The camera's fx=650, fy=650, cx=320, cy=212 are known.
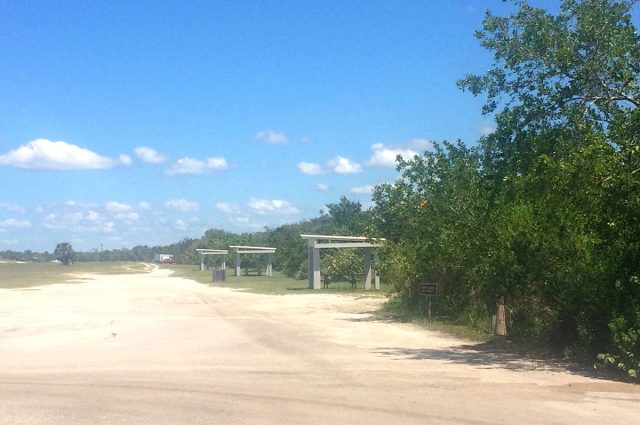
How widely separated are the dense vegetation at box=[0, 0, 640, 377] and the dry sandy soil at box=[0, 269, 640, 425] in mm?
1587

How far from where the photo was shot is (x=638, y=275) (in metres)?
11.8

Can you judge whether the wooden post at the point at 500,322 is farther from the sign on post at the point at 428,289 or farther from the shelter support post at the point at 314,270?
the shelter support post at the point at 314,270

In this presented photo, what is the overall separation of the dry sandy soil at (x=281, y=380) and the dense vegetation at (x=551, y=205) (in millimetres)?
1587

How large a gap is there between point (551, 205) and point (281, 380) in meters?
7.29

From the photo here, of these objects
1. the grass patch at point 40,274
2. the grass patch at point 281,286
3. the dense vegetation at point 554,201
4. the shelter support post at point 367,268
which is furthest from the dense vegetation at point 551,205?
the grass patch at point 40,274

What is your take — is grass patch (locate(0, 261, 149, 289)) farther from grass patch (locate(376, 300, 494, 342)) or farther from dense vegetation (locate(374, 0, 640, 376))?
dense vegetation (locate(374, 0, 640, 376))

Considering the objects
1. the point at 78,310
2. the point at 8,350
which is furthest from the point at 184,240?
the point at 8,350

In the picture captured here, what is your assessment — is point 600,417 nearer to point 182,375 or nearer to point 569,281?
point 569,281

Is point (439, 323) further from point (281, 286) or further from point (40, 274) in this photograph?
point (40, 274)

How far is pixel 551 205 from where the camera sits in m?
14.4

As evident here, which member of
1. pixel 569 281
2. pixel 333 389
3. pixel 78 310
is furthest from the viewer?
pixel 78 310

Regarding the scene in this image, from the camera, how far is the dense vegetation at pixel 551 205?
12.3 m

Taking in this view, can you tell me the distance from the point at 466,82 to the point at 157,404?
49.7 feet

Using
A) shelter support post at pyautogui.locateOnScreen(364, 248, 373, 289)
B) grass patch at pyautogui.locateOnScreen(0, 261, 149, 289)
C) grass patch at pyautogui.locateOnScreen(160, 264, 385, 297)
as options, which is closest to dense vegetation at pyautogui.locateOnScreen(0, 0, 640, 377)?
grass patch at pyautogui.locateOnScreen(160, 264, 385, 297)
